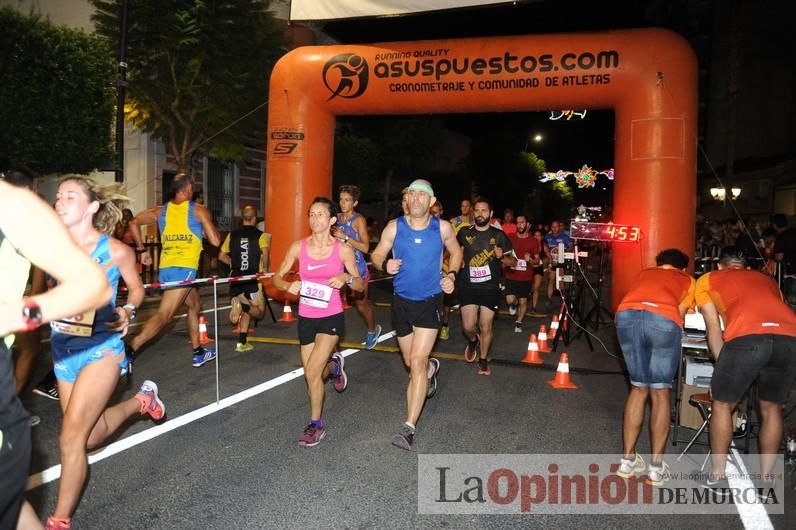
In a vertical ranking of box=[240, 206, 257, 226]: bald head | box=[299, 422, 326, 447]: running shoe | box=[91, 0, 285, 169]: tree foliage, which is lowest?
box=[299, 422, 326, 447]: running shoe

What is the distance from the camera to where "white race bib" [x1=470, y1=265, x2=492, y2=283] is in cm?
760

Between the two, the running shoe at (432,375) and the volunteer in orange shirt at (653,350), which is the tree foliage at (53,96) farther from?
the volunteer in orange shirt at (653,350)

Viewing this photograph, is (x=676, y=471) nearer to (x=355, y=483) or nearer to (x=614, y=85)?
(x=355, y=483)

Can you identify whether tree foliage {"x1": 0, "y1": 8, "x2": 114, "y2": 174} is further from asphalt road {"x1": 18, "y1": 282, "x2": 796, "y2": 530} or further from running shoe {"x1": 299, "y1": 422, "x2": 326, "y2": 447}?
running shoe {"x1": 299, "y1": 422, "x2": 326, "y2": 447}

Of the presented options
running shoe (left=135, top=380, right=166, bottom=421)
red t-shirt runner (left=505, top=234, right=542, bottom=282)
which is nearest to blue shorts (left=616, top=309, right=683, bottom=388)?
running shoe (left=135, top=380, right=166, bottom=421)

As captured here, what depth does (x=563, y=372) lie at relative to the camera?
23.6 feet

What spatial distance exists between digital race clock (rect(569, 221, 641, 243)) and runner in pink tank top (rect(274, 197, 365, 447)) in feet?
15.7

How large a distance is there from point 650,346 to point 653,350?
0.11ft

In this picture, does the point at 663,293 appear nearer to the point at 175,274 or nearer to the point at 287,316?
the point at 175,274

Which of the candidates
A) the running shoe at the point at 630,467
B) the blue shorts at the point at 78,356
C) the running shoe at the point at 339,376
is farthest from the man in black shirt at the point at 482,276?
the blue shorts at the point at 78,356

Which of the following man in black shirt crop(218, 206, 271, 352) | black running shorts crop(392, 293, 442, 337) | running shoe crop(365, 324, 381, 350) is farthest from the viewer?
man in black shirt crop(218, 206, 271, 352)

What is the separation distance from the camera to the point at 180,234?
7367 millimetres

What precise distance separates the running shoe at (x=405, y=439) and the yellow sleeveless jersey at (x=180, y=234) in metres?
3.71

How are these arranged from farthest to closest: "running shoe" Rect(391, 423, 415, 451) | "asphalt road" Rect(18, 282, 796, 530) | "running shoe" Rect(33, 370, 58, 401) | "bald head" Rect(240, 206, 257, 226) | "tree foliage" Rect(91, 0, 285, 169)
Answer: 1. "tree foliage" Rect(91, 0, 285, 169)
2. "bald head" Rect(240, 206, 257, 226)
3. "running shoe" Rect(33, 370, 58, 401)
4. "running shoe" Rect(391, 423, 415, 451)
5. "asphalt road" Rect(18, 282, 796, 530)
